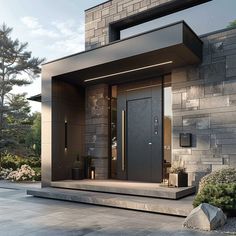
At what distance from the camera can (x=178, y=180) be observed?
273 inches

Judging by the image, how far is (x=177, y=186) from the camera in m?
6.92

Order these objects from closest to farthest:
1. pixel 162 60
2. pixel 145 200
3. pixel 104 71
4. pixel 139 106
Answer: pixel 145 200
pixel 162 60
pixel 104 71
pixel 139 106

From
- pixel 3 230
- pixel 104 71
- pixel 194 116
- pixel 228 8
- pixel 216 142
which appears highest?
pixel 228 8

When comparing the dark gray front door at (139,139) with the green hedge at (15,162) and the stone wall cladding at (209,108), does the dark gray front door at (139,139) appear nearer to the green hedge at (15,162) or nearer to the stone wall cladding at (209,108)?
the stone wall cladding at (209,108)

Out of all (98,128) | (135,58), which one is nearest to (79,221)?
(135,58)

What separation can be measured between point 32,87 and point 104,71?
1274 centimetres

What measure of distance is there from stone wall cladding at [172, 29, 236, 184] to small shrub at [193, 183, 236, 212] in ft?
5.74

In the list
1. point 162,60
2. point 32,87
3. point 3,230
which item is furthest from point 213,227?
point 32,87

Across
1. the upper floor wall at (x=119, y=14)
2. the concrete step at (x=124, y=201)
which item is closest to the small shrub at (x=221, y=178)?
the concrete step at (x=124, y=201)

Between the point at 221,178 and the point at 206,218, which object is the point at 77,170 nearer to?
the point at 221,178

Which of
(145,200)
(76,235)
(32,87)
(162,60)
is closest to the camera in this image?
(76,235)

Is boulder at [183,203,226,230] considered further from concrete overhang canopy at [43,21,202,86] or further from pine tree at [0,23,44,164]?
pine tree at [0,23,44,164]

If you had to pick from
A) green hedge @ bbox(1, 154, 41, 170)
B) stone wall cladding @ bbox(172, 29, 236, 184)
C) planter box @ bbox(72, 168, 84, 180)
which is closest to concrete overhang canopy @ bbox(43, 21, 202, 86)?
stone wall cladding @ bbox(172, 29, 236, 184)

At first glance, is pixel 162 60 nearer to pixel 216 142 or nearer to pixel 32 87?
pixel 216 142
